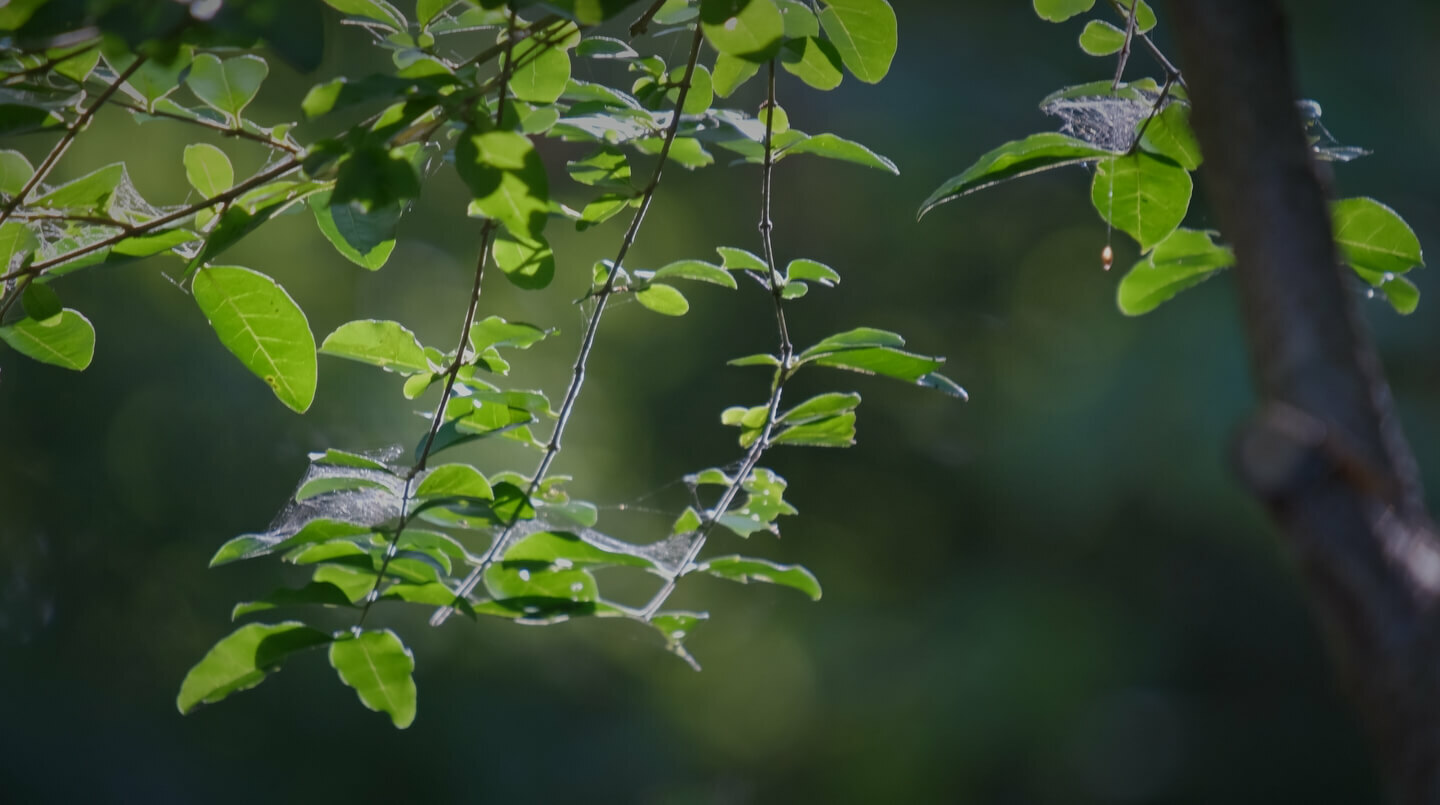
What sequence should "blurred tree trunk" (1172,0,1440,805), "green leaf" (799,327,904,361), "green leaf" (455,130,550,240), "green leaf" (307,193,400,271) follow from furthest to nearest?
"green leaf" (799,327,904,361)
"green leaf" (307,193,400,271)
"green leaf" (455,130,550,240)
"blurred tree trunk" (1172,0,1440,805)

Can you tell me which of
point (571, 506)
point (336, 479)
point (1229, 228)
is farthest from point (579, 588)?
point (1229, 228)

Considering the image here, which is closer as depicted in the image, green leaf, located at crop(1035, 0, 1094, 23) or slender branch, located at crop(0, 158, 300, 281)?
slender branch, located at crop(0, 158, 300, 281)

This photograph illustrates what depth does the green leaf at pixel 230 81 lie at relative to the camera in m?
0.57

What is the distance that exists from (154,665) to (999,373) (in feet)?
7.83

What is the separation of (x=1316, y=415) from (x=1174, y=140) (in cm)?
42

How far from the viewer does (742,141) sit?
2.04 ft

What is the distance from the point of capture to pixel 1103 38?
2.30 feet

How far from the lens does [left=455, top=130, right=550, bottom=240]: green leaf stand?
0.44 metres

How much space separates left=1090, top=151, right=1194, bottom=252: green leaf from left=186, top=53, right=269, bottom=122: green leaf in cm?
48

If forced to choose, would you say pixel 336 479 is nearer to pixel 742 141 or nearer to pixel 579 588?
pixel 579 588

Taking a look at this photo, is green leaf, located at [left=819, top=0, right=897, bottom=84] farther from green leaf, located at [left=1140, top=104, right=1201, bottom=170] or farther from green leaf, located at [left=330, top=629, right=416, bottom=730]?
green leaf, located at [left=330, top=629, right=416, bottom=730]

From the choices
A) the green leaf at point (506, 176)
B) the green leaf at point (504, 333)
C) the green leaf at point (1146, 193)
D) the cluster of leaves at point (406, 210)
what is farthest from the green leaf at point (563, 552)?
the green leaf at point (1146, 193)

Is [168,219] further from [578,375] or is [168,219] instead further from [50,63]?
[578,375]

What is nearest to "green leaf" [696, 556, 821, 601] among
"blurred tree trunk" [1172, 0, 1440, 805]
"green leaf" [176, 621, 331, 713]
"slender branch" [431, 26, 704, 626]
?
"slender branch" [431, 26, 704, 626]
